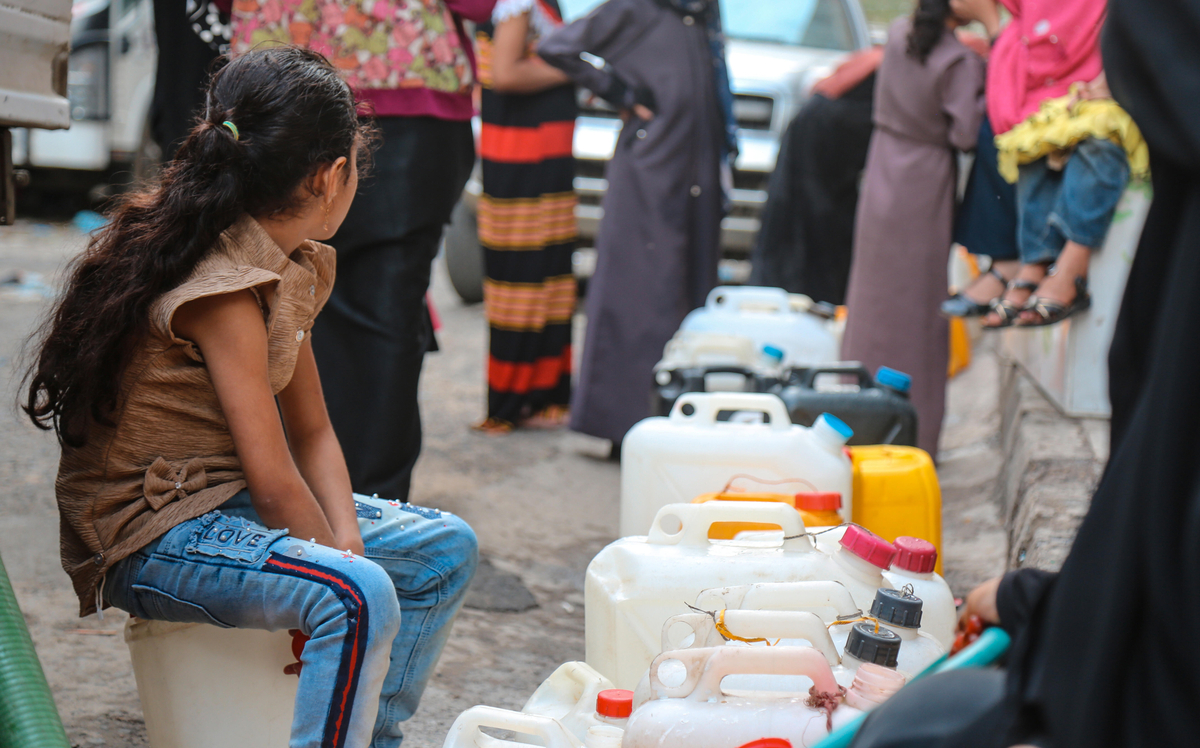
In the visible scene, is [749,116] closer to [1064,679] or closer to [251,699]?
[251,699]

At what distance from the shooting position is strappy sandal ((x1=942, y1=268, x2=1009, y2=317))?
3679 millimetres

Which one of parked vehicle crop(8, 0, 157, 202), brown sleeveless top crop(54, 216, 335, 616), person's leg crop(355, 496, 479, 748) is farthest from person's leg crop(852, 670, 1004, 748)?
parked vehicle crop(8, 0, 157, 202)

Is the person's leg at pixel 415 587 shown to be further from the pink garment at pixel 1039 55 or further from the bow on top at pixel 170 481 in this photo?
the pink garment at pixel 1039 55

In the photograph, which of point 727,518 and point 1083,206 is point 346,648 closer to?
point 727,518

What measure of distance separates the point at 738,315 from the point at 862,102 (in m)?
1.85

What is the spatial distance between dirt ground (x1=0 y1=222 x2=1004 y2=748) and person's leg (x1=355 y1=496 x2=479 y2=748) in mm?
289

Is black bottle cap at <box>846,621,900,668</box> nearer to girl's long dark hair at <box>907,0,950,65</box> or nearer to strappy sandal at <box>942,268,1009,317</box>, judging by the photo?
strappy sandal at <box>942,268,1009,317</box>

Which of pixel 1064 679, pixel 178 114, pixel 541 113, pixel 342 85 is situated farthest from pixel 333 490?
pixel 541 113

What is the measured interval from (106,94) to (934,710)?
9.06m

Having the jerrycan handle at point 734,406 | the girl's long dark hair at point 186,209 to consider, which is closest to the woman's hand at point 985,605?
the girl's long dark hair at point 186,209

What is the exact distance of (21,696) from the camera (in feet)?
4.75

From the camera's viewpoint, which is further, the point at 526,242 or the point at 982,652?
the point at 526,242

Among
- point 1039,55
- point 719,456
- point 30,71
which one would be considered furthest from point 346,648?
point 1039,55

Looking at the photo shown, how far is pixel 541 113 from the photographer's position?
4.50 meters
